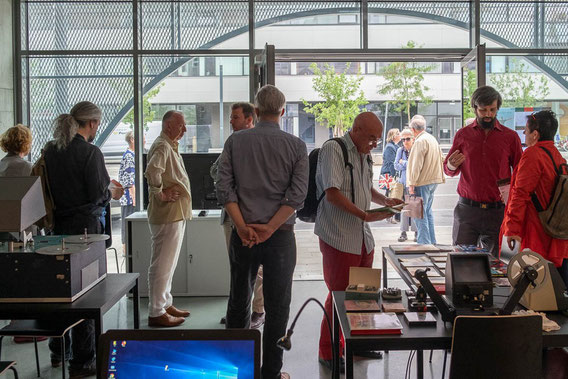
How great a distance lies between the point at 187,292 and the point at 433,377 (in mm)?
2665

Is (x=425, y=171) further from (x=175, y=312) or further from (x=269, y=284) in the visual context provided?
(x=269, y=284)

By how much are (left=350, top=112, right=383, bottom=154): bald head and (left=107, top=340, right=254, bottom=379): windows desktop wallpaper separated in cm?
219

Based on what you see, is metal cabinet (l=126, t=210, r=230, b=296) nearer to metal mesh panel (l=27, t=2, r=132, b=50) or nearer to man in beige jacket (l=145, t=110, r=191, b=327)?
man in beige jacket (l=145, t=110, r=191, b=327)

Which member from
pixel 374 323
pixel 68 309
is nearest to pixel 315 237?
pixel 68 309

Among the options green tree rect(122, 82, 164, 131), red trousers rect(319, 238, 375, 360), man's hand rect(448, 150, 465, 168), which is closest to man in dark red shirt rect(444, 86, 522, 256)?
man's hand rect(448, 150, 465, 168)

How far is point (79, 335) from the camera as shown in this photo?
3.51 metres

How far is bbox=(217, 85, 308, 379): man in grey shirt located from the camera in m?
3.04

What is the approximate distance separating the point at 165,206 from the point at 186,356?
10.3ft

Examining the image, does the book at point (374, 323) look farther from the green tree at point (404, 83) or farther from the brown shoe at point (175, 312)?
the green tree at point (404, 83)

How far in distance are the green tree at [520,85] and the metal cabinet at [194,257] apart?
10.9 ft

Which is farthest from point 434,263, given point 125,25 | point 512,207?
point 125,25

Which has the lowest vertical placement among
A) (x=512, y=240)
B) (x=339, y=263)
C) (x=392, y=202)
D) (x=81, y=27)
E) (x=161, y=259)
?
(x=161, y=259)

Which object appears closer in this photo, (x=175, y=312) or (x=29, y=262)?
(x=29, y=262)

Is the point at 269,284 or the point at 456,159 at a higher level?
the point at 456,159
